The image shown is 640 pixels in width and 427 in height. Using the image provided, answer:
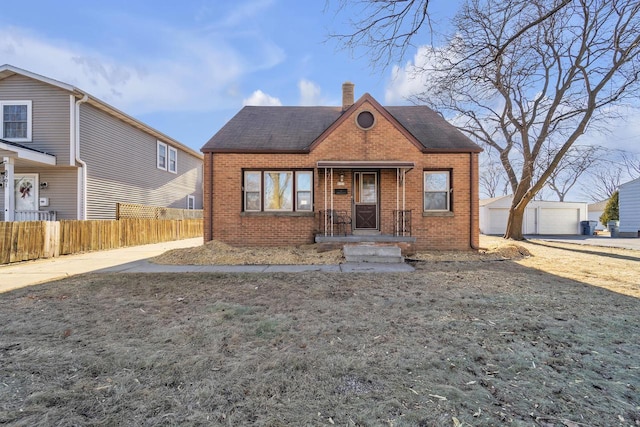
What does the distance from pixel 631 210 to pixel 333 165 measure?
2433cm

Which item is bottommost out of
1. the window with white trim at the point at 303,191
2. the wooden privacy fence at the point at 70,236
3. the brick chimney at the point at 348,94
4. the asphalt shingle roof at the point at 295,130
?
the wooden privacy fence at the point at 70,236

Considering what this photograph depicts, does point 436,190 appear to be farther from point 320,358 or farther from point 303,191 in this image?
point 320,358

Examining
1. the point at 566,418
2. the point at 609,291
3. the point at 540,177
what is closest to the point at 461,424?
the point at 566,418

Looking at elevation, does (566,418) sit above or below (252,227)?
below

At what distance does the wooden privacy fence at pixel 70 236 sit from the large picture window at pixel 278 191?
615 cm

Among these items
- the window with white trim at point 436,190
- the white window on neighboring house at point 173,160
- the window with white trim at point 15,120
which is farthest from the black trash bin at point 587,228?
the window with white trim at point 15,120

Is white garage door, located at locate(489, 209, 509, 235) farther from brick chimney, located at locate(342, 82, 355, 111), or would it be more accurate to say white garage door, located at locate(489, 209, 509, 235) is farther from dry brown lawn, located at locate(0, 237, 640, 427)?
dry brown lawn, located at locate(0, 237, 640, 427)

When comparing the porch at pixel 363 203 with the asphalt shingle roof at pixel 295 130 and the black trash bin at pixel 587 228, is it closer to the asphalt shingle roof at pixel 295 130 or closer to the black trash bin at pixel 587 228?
the asphalt shingle roof at pixel 295 130

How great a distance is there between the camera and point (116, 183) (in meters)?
15.6

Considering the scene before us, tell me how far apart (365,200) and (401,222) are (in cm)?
146

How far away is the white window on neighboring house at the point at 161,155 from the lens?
750 inches

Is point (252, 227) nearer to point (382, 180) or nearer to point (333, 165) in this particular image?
point (333, 165)

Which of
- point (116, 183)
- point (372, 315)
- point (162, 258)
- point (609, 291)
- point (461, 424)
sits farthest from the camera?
point (116, 183)

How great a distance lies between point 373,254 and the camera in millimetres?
8758
